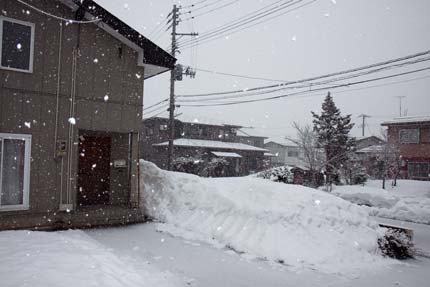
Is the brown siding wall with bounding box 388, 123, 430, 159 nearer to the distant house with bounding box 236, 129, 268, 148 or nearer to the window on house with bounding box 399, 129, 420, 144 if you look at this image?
the window on house with bounding box 399, 129, 420, 144

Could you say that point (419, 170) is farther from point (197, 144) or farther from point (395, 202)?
point (197, 144)

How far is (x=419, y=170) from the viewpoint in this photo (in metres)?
28.3

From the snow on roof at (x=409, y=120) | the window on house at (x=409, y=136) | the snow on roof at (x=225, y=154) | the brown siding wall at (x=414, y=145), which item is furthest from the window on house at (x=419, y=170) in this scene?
the snow on roof at (x=225, y=154)

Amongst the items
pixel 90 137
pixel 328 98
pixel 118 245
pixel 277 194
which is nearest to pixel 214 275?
pixel 118 245

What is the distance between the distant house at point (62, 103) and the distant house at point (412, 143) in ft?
83.1

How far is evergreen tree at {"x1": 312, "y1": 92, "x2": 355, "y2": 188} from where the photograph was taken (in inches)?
1008

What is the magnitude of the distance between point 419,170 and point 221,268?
27.5 m

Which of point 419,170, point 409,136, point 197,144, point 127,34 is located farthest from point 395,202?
point 197,144

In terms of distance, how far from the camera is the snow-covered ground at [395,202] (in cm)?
1409

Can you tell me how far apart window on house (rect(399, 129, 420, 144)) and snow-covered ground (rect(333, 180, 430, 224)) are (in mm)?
8932

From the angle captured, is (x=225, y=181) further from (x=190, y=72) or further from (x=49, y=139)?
(x=190, y=72)

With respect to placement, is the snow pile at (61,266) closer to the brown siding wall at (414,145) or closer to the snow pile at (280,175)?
the snow pile at (280,175)

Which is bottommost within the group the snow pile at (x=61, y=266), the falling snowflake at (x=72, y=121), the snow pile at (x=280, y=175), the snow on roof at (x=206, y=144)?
the snow pile at (x=61, y=266)

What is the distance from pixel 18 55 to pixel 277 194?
775cm
